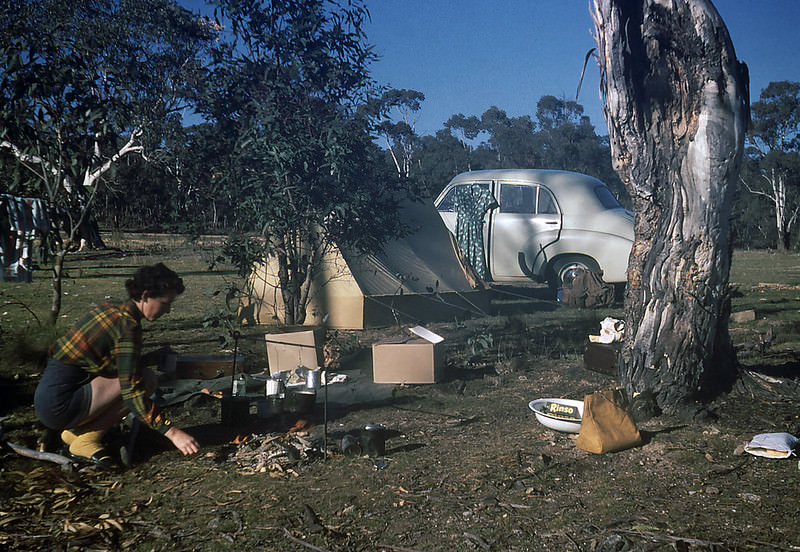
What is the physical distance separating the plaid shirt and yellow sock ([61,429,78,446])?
19.2 inches

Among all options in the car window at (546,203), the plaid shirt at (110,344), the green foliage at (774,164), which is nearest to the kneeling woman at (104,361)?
the plaid shirt at (110,344)

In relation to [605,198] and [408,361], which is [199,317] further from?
[605,198]

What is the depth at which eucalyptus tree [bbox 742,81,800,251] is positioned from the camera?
34688 millimetres

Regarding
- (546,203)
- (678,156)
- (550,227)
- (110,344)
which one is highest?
(546,203)

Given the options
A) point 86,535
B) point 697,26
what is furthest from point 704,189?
point 86,535

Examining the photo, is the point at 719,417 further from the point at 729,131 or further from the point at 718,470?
the point at 729,131

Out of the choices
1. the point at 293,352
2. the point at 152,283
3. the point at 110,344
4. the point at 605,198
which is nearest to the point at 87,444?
the point at 110,344

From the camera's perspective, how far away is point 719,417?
14.9 ft

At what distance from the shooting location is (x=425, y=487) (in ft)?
11.6

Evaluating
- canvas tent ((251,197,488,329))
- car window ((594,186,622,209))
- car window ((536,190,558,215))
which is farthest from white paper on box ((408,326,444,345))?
car window ((594,186,622,209))

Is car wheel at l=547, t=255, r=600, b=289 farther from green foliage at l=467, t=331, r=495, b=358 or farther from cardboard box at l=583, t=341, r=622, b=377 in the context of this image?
cardboard box at l=583, t=341, r=622, b=377

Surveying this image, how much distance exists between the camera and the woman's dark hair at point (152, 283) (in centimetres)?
350

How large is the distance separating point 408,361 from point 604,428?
2159 millimetres

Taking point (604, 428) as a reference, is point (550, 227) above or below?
above
